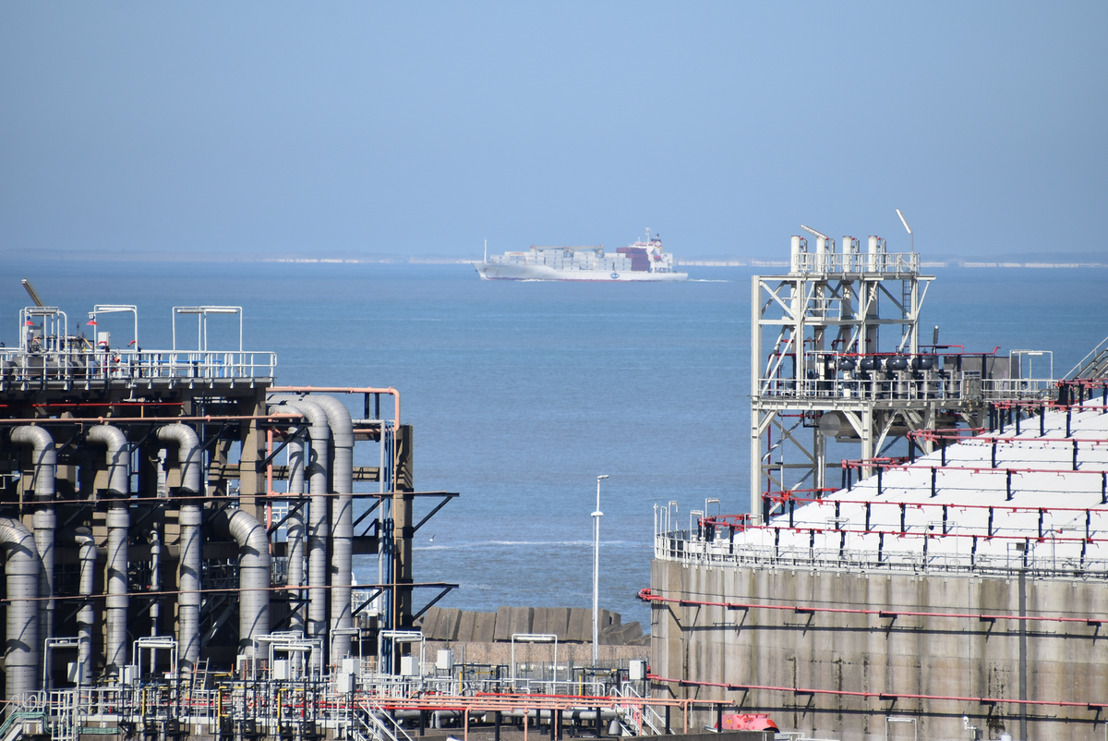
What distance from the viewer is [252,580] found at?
52.2m

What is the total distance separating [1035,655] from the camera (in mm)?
46219

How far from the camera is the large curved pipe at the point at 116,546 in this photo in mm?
50250

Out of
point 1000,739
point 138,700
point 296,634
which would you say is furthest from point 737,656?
point 138,700

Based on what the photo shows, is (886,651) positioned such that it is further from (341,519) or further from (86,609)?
(86,609)

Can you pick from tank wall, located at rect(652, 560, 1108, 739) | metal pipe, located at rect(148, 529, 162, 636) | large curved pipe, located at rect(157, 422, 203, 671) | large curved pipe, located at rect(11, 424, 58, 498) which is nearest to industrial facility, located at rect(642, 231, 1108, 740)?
tank wall, located at rect(652, 560, 1108, 739)

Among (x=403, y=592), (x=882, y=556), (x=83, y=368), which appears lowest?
(x=403, y=592)

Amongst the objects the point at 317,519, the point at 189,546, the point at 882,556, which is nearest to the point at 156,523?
the point at 189,546

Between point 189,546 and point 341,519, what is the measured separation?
16.8 feet

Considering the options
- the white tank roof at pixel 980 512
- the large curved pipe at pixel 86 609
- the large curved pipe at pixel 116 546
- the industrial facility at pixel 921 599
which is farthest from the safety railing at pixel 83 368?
the white tank roof at pixel 980 512

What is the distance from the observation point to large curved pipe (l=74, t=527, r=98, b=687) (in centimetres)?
4943

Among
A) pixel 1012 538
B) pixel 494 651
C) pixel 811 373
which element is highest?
pixel 811 373

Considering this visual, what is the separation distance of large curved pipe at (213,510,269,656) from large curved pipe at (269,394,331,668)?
2075 millimetres

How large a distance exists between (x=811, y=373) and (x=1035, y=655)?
22.5 metres

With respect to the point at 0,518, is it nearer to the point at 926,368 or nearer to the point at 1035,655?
the point at 1035,655
